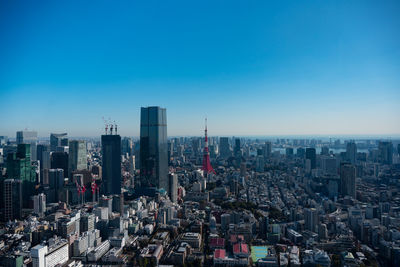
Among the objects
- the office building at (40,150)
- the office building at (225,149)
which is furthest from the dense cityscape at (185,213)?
the office building at (225,149)

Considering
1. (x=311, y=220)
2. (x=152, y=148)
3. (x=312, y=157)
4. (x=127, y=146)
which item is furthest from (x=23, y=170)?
(x=312, y=157)

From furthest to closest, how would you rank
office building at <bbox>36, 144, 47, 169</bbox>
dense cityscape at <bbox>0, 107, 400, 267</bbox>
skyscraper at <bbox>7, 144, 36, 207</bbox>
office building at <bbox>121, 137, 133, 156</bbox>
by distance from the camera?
office building at <bbox>121, 137, 133, 156</bbox> < office building at <bbox>36, 144, 47, 169</bbox> < skyscraper at <bbox>7, 144, 36, 207</bbox> < dense cityscape at <bbox>0, 107, 400, 267</bbox>

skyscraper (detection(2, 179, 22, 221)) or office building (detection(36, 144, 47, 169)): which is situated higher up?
office building (detection(36, 144, 47, 169))

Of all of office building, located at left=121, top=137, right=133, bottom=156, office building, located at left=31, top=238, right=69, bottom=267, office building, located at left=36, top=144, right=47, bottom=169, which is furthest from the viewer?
office building, located at left=121, top=137, right=133, bottom=156

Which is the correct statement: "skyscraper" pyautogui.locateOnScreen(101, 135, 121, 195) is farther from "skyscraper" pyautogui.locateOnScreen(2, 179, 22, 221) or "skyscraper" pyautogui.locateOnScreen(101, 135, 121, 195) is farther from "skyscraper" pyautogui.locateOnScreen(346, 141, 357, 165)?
"skyscraper" pyautogui.locateOnScreen(346, 141, 357, 165)

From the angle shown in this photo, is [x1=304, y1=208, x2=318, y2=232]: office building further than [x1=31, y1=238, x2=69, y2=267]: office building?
Yes

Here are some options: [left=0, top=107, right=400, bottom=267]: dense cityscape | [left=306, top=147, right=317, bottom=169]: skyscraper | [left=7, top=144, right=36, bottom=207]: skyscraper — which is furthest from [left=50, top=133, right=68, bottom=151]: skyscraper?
[left=306, top=147, right=317, bottom=169]: skyscraper
